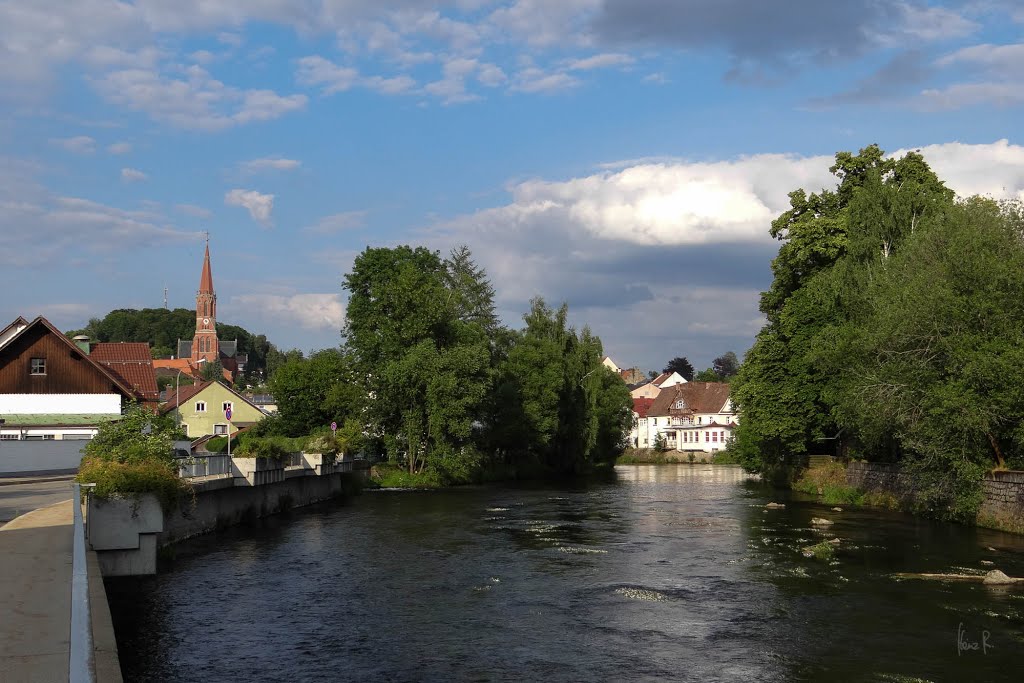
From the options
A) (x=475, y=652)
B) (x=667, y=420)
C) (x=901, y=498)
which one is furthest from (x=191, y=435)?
(x=475, y=652)

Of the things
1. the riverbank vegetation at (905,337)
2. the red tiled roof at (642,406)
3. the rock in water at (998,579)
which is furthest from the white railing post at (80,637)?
the red tiled roof at (642,406)

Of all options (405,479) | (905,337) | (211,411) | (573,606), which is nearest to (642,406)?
(211,411)

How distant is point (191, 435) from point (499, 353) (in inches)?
1782

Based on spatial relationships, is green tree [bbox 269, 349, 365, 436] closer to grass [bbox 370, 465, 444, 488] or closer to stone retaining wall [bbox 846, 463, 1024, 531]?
grass [bbox 370, 465, 444, 488]

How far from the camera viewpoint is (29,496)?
3095cm

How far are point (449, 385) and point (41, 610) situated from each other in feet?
163

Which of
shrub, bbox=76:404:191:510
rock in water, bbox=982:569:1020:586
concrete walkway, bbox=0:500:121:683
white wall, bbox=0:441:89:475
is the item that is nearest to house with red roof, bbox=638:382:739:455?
white wall, bbox=0:441:89:475

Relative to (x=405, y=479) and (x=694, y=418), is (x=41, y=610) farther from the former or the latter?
(x=694, y=418)

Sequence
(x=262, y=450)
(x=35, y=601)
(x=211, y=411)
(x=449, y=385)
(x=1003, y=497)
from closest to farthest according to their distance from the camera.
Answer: (x=35, y=601), (x=1003, y=497), (x=262, y=450), (x=449, y=385), (x=211, y=411)

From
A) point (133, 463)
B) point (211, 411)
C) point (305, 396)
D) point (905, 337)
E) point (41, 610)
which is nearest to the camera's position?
point (41, 610)

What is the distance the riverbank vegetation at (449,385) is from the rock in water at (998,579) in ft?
135

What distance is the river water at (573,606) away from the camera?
1644 cm

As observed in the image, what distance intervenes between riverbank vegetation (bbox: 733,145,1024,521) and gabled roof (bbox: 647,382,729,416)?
79.1m

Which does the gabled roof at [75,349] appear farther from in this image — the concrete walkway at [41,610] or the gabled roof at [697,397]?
the gabled roof at [697,397]
